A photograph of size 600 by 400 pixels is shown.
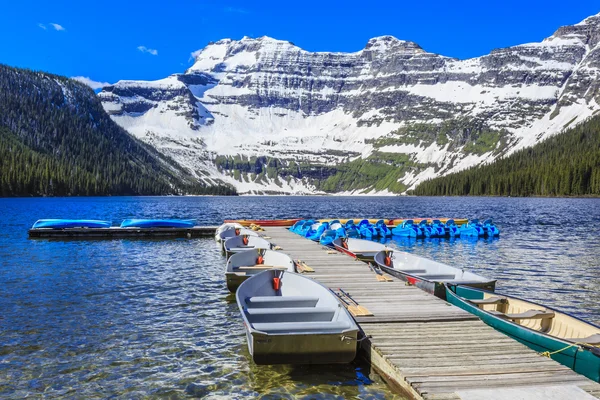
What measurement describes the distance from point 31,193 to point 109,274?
17862cm

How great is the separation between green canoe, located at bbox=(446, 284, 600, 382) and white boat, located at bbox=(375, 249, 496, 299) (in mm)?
1976

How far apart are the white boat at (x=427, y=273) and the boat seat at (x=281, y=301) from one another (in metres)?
6.69

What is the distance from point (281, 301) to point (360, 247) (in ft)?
69.1

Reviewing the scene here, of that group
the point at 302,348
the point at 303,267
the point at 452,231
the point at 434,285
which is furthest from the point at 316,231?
the point at 302,348

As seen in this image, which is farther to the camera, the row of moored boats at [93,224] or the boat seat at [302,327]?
the row of moored boats at [93,224]

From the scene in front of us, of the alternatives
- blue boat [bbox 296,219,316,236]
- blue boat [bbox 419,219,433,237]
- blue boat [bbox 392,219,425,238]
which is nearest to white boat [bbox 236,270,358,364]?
blue boat [bbox 296,219,316,236]

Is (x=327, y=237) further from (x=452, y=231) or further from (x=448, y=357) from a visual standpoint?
(x=448, y=357)

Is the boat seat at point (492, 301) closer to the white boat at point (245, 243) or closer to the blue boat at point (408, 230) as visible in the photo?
the white boat at point (245, 243)

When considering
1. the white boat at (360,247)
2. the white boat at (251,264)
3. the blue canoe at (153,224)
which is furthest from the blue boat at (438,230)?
the white boat at (251,264)

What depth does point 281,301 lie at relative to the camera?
18.1 meters

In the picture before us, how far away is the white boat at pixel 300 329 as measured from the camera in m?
13.9

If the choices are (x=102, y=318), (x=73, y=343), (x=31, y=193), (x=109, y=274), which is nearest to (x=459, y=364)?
(x=73, y=343)

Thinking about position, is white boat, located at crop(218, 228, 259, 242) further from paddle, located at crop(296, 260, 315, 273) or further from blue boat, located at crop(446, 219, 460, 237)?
blue boat, located at crop(446, 219, 460, 237)

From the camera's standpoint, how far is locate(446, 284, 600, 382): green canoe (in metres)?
12.9
